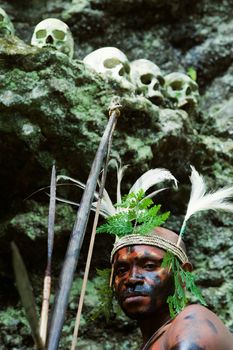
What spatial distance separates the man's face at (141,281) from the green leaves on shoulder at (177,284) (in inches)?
0.9

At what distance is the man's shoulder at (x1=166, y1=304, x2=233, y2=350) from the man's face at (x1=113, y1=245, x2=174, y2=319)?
0.18 metres

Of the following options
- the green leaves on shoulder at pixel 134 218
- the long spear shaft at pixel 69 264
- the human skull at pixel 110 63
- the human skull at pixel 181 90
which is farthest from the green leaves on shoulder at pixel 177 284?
the human skull at pixel 181 90

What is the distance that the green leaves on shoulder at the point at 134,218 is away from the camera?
76.9 inches

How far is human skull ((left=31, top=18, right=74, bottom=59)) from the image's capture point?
9.57 ft

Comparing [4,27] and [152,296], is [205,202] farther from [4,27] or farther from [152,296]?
[4,27]

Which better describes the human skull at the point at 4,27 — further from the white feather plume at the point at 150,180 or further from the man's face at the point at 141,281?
the man's face at the point at 141,281

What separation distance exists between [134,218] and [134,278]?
0.22 metres

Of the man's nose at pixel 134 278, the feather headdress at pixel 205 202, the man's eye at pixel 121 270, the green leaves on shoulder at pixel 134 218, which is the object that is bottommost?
the man's nose at pixel 134 278

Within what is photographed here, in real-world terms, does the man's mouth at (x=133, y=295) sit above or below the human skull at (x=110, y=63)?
below

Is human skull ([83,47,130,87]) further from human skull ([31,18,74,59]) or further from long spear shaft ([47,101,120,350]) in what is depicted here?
long spear shaft ([47,101,120,350])

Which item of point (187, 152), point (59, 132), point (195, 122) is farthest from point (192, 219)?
point (59, 132)

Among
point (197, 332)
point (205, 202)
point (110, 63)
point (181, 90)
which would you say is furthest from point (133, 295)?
point (181, 90)

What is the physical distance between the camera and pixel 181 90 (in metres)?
3.21

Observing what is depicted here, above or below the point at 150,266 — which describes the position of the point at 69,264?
below
